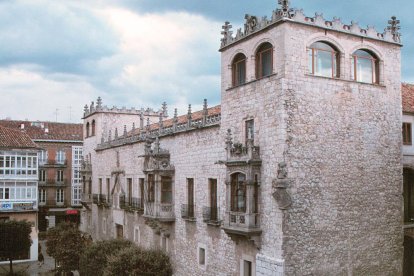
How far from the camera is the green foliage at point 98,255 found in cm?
2636

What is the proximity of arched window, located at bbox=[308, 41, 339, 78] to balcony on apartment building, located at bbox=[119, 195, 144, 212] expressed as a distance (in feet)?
50.4

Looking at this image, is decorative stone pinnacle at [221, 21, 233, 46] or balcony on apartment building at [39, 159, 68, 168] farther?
balcony on apartment building at [39, 159, 68, 168]

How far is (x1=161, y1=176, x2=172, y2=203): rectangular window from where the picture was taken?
84.8 feet

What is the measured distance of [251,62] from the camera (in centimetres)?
1891

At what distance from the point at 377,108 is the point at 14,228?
26.1 meters

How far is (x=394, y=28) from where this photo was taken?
65.1 feet

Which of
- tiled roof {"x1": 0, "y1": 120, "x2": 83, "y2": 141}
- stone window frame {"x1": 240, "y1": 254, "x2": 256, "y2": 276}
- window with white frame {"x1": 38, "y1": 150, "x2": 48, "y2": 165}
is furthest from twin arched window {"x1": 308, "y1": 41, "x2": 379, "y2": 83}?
window with white frame {"x1": 38, "y1": 150, "x2": 48, "y2": 165}

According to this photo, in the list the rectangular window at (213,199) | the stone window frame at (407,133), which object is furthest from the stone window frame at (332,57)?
the rectangular window at (213,199)

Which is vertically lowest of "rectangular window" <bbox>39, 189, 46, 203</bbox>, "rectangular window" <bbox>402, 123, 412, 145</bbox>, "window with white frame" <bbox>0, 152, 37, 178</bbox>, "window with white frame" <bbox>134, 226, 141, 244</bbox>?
"window with white frame" <bbox>134, 226, 141, 244</bbox>

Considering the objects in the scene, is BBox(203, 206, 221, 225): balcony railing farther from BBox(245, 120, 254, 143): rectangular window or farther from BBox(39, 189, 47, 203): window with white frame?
BBox(39, 189, 47, 203): window with white frame

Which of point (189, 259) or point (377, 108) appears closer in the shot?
point (377, 108)

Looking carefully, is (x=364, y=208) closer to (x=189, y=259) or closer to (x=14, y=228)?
(x=189, y=259)

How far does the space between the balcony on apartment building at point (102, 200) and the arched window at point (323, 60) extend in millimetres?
22470

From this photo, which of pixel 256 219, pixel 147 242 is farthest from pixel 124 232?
pixel 256 219
